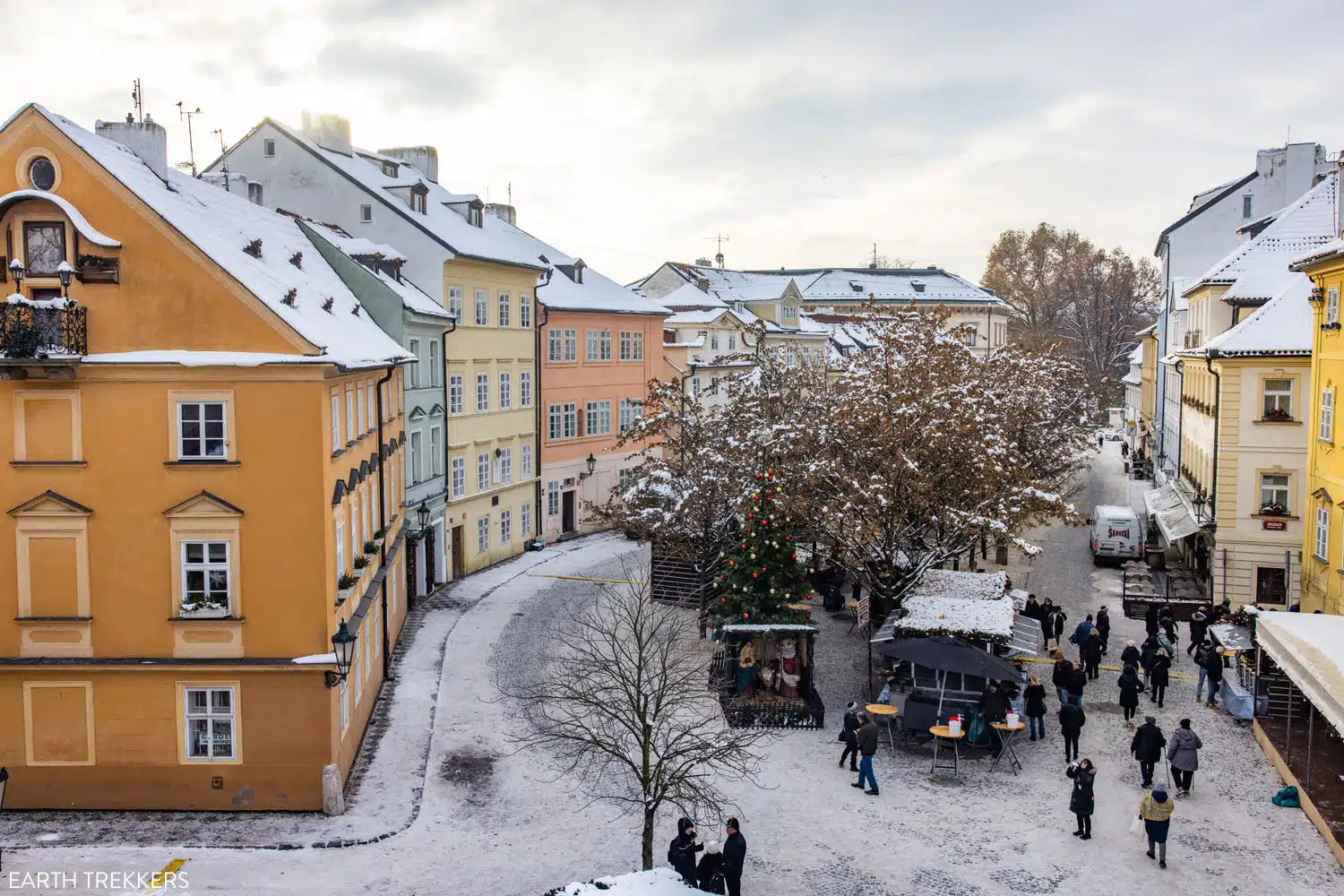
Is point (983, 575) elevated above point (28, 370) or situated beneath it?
situated beneath

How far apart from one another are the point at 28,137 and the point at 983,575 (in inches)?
843

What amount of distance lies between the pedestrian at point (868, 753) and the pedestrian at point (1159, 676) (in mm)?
7894

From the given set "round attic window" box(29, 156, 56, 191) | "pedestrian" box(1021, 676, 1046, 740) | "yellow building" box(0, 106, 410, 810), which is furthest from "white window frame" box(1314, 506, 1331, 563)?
"round attic window" box(29, 156, 56, 191)

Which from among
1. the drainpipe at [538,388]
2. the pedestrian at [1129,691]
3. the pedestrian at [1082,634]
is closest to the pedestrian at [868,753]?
the pedestrian at [1129,691]

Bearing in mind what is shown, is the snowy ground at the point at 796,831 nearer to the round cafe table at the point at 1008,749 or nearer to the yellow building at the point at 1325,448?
the round cafe table at the point at 1008,749

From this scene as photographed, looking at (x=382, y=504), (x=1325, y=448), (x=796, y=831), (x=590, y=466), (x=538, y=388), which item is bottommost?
(x=796, y=831)

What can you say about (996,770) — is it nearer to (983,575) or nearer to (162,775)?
(983,575)

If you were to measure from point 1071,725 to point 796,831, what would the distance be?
5.85 metres

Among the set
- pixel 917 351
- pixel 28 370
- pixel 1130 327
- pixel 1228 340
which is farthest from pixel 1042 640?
pixel 1130 327

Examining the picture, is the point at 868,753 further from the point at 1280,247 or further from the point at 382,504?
the point at 1280,247

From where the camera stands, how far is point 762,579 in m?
24.4

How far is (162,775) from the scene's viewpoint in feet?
61.9

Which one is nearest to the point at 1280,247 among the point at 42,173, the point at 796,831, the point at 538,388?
the point at 538,388

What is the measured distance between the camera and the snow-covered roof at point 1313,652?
17.1 meters
